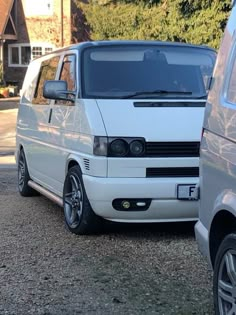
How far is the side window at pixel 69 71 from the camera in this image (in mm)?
6633

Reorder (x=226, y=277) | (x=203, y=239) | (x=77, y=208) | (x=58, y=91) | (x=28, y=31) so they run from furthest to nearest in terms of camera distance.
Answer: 1. (x=28, y=31)
2. (x=58, y=91)
3. (x=77, y=208)
4. (x=203, y=239)
5. (x=226, y=277)

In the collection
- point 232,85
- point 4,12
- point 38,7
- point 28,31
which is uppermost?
point 232,85

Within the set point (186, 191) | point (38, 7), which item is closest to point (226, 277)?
point (186, 191)

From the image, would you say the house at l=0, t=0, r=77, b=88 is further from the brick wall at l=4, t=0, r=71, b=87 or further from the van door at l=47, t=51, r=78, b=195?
the van door at l=47, t=51, r=78, b=195

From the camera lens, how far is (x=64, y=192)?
6.63 metres

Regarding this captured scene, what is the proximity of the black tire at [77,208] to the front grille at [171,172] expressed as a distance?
0.73 metres

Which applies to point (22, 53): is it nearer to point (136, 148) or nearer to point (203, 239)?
point (136, 148)

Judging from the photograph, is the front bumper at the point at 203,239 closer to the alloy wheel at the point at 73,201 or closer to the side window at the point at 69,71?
the alloy wheel at the point at 73,201

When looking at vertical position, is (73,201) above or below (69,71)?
below

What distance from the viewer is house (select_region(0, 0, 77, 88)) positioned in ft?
121

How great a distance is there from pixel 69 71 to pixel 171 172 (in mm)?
1893

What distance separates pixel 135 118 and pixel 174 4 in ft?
62.1

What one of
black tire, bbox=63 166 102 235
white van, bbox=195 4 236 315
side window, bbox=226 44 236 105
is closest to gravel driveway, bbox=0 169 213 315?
black tire, bbox=63 166 102 235

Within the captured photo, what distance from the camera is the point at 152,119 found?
5.88 m
